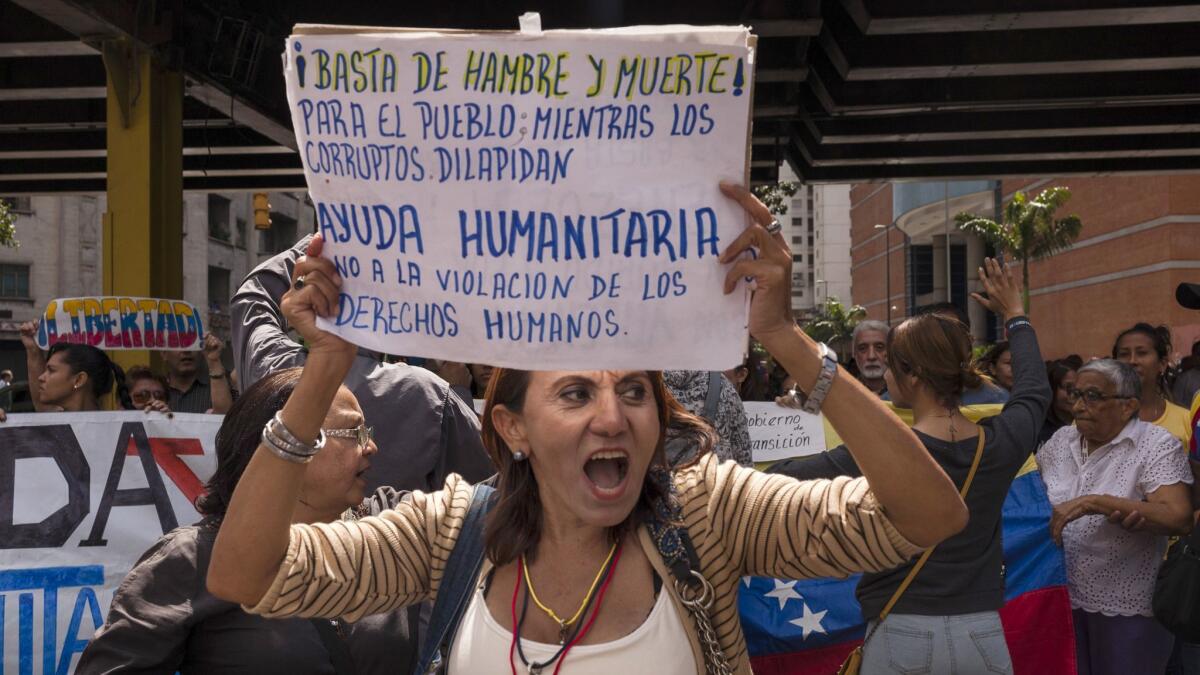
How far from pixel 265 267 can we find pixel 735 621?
205 centimetres

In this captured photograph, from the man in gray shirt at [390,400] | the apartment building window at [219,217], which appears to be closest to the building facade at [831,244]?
the apartment building window at [219,217]

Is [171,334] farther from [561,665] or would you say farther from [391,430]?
[561,665]

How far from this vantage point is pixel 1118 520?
507cm

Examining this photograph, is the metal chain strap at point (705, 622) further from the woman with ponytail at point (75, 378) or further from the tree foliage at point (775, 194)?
the tree foliage at point (775, 194)

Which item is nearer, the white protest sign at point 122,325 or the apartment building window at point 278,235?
the white protest sign at point 122,325

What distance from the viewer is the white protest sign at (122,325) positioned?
7332 mm

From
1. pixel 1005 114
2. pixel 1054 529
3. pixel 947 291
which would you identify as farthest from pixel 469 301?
pixel 947 291

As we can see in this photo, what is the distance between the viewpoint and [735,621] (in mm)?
2311

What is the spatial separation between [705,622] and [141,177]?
29.3 feet

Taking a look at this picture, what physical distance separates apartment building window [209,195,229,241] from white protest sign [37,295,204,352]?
39.3 m

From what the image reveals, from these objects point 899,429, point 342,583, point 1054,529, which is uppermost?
point 899,429

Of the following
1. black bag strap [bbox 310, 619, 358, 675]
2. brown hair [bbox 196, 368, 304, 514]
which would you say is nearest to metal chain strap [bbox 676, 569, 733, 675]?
black bag strap [bbox 310, 619, 358, 675]

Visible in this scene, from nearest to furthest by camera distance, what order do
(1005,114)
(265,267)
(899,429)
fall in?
(899,429)
(265,267)
(1005,114)

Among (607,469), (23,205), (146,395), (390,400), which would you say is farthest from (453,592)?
(23,205)
